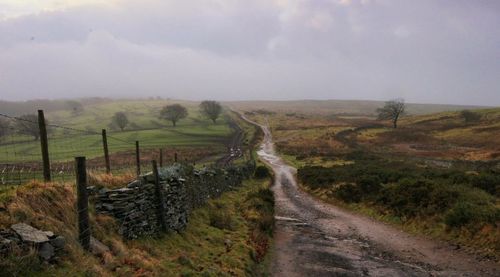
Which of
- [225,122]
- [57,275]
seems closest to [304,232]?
[57,275]

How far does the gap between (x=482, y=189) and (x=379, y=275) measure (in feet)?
48.7

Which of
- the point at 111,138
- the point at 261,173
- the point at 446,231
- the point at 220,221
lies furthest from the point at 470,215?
the point at 111,138

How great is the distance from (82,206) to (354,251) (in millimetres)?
14780

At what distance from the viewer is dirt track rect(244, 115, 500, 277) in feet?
57.2

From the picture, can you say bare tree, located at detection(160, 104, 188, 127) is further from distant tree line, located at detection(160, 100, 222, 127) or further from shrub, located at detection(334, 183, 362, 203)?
shrub, located at detection(334, 183, 362, 203)

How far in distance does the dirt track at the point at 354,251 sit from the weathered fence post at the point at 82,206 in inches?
362

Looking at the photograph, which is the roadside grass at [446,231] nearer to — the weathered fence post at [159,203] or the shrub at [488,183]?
the shrub at [488,183]

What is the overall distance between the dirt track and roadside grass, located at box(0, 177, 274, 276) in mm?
1881

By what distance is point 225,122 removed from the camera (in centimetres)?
14938

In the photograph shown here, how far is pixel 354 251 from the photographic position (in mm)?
20750

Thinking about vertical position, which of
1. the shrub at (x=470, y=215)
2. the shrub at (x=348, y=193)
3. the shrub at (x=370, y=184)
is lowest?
the shrub at (x=348, y=193)

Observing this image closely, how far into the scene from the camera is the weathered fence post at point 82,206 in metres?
10.7

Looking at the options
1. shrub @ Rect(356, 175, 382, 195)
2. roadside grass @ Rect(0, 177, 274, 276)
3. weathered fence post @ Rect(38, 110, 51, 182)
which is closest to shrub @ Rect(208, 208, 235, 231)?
roadside grass @ Rect(0, 177, 274, 276)

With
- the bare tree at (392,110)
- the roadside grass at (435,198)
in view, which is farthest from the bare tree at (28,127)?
the bare tree at (392,110)
